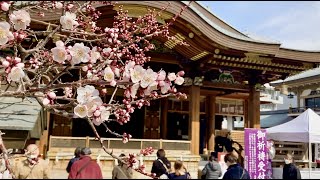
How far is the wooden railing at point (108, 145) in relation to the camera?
10.6 m

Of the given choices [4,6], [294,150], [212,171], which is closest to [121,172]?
[212,171]

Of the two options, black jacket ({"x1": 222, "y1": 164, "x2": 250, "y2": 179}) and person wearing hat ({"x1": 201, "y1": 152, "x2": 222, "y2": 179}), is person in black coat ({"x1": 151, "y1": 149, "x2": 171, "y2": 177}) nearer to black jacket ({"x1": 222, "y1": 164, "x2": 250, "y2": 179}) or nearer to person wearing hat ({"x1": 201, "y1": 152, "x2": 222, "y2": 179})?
person wearing hat ({"x1": 201, "y1": 152, "x2": 222, "y2": 179})

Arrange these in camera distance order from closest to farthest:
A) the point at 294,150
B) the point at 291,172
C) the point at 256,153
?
the point at 291,172
the point at 256,153
the point at 294,150

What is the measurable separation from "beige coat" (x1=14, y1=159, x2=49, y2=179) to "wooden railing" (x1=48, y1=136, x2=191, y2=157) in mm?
5356

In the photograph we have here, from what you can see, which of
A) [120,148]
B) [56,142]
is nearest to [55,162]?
[56,142]

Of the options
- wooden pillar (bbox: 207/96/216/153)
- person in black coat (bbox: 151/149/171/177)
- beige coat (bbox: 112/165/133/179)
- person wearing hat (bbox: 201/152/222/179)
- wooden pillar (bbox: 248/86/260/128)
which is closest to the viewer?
beige coat (bbox: 112/165/133/179)

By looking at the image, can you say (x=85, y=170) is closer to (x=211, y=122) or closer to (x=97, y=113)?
(x=97, y=113)

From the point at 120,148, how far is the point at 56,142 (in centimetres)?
184

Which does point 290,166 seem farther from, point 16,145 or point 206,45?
point 16,145

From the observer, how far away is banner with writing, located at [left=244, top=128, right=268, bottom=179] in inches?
368

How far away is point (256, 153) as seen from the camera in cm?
939

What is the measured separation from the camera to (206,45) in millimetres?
10828

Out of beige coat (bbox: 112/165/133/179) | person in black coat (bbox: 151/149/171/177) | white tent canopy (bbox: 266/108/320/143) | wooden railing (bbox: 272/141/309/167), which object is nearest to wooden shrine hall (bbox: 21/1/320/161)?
white tent canopy (bbox: 266/108/320/143)

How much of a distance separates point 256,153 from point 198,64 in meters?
3.72
